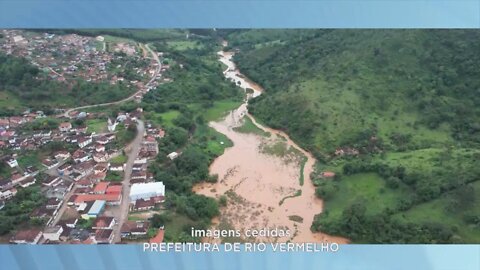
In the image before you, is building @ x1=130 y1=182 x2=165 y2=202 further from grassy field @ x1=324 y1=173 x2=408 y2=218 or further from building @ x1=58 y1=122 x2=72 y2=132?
grassy field @ x1=324 y1=173 x2=408 y2=218

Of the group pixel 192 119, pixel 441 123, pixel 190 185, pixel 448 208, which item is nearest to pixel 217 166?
pixel 190 185

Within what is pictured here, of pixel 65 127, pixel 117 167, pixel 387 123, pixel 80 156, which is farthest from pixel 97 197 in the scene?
pixel 387 123

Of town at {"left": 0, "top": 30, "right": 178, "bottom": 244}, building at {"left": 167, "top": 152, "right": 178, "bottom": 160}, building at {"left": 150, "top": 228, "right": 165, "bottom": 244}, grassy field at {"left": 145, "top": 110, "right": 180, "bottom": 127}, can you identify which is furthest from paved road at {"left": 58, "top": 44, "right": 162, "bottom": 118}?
building at {"left": 150, "top": 228, "right": 165, "bottom": 244}

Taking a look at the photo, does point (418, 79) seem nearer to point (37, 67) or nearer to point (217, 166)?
point (217, 166)

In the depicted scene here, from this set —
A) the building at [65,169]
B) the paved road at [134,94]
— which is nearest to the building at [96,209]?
the building at [65,169]

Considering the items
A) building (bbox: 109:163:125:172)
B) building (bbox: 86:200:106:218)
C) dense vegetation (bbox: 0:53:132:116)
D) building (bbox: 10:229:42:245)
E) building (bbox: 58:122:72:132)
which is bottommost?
building (bbox: 10:229:42:245)

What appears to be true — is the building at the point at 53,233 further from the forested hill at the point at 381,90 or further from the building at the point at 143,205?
the forested hill at the point at 381,90

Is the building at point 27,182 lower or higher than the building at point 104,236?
higher
